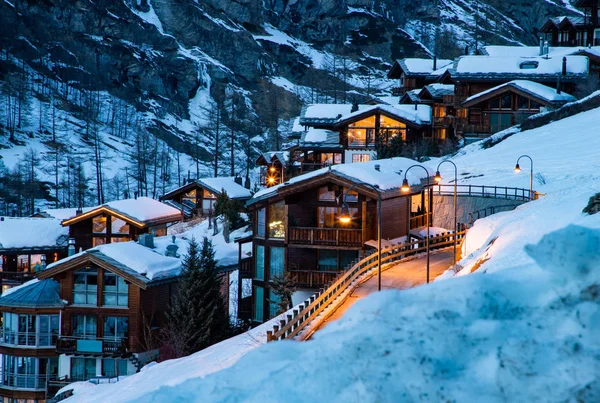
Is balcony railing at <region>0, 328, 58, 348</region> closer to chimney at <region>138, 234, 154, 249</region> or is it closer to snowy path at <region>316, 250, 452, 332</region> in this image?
chimney at <region>138, 234, 154, 249</region>

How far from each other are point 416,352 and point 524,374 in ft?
3.09

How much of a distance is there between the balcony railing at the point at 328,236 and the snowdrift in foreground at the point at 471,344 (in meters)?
30.9

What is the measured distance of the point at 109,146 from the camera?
115562 millimetres

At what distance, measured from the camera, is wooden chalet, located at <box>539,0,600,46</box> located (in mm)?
105125

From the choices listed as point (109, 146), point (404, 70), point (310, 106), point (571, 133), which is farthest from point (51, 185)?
point (571, 133)

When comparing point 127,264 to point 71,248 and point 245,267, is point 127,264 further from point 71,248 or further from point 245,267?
point 71,248

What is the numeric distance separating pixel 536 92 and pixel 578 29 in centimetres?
4111

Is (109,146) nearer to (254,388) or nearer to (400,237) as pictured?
(400,237)

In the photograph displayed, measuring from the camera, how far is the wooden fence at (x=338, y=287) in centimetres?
2428

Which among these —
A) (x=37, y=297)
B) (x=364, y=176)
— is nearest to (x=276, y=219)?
(x=364, y=176)

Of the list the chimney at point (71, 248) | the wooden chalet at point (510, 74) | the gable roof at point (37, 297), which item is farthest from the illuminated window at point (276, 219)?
the wooden chalet at point (510, 74)

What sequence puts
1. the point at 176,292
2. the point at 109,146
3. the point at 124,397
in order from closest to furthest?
1. the point at 124,397
2. the point at 176,292
3. the point at 109,146

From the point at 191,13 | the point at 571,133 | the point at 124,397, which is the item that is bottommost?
the point at 124,397

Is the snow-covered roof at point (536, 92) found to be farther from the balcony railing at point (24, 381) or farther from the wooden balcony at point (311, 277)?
the balcony railing at point (24, 381)
